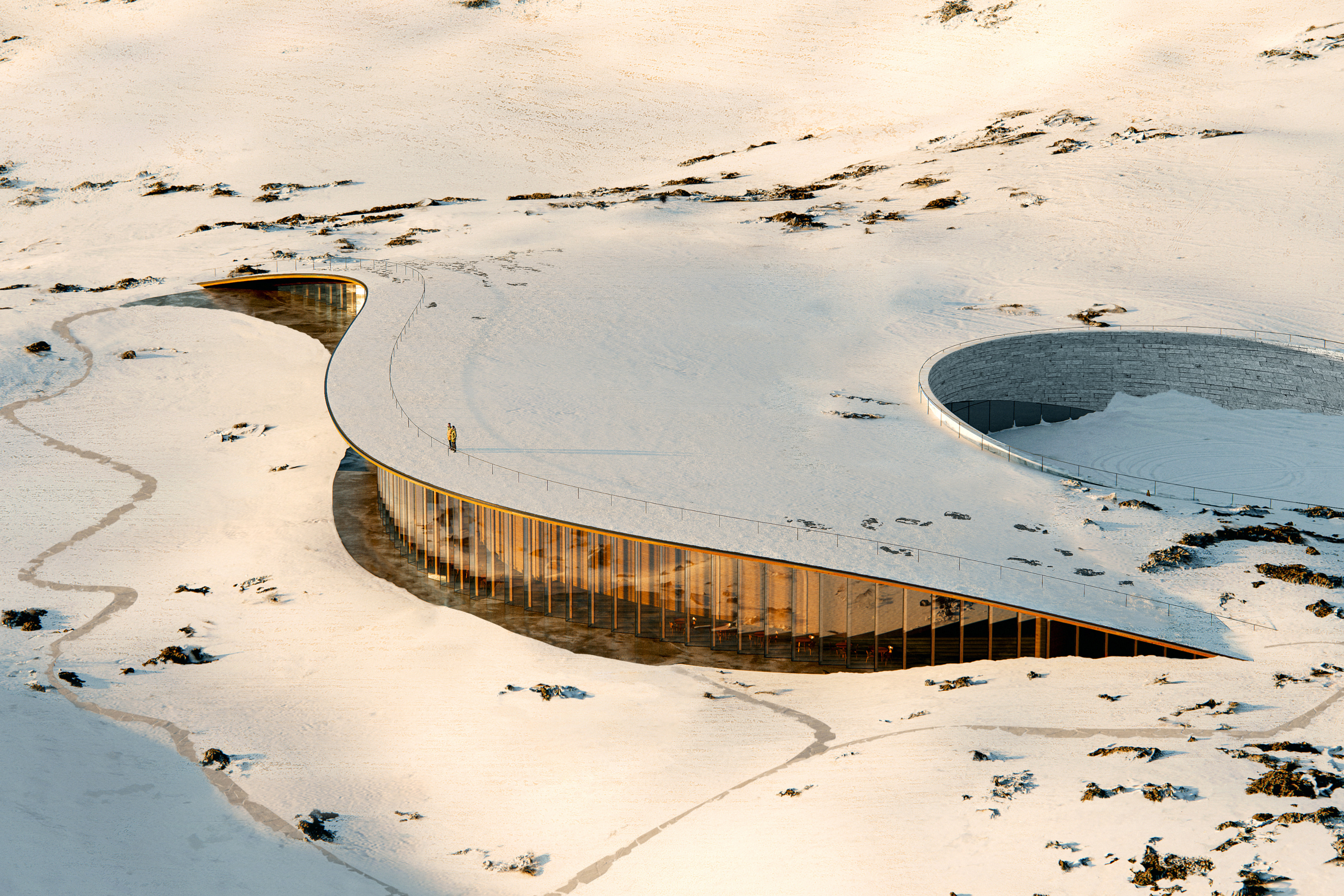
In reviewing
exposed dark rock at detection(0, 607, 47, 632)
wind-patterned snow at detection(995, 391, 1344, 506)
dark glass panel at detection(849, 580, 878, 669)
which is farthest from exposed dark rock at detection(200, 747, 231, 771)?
wind-patterned snow at detection(995, 391, 1344, 506)

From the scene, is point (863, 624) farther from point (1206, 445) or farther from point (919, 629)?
point (1206, 445)

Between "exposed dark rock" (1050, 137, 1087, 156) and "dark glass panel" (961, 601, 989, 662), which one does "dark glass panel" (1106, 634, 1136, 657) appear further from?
"exposed dark rock" (1050, 137, 1087, 156)

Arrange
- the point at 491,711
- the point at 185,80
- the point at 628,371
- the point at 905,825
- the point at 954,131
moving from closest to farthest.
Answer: the point at 905,825 < the point at 491,711 < the point at 628,371 < the point at 954,131 < the point at 185,80

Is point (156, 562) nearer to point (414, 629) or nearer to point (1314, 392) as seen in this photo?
point (414, 629)

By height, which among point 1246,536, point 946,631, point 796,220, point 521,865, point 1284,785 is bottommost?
point 521,865

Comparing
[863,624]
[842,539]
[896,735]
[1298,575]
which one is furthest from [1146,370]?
[896,735]

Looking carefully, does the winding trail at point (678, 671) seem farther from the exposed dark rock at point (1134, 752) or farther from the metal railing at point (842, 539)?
the metal railing at point (842, 539)

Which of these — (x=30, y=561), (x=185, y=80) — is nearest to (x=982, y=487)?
(x=30, y=561)
